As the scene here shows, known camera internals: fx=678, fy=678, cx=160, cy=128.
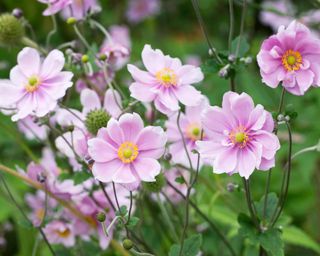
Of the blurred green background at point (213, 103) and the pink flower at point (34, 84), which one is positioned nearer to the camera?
the pink flower at point (34, 84)

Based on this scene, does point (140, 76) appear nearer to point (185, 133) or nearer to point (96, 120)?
point (96, 120)

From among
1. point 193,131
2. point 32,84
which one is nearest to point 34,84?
point 32,84

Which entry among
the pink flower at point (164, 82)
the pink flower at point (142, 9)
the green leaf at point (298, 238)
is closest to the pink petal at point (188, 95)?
the pink flower at point (164, 82)

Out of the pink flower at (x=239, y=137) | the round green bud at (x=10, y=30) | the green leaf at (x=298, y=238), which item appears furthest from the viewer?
the green leaf at (x=298, y=238)

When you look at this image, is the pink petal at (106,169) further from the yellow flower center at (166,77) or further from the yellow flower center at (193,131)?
the yellow flower center at (193,131)

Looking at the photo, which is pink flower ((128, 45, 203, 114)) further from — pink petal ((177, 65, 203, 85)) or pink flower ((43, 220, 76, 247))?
pink flower ((43, 220, 76, 247))
